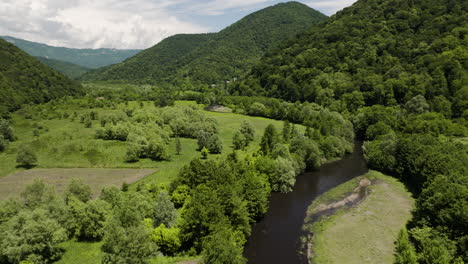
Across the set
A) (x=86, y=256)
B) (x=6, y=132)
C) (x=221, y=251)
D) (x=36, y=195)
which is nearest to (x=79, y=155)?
(x=6, y=132)

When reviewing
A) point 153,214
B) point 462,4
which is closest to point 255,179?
point 153,214

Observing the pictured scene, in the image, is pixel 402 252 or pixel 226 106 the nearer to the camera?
pixel 402 252

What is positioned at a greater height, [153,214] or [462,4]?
[462,4]

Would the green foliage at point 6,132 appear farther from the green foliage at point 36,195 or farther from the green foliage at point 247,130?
the green foliage at point 247,130

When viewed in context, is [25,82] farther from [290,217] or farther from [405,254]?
[405,254]

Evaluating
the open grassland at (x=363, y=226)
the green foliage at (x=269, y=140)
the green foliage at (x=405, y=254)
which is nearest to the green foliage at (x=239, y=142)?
the green foliage at (x=269, y=140)

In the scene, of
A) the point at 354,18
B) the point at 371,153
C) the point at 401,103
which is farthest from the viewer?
the point at 354,18

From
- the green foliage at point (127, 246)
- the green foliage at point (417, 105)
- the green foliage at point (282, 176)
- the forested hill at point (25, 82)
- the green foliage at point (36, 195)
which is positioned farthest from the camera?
the forested hill at point (25, 82)

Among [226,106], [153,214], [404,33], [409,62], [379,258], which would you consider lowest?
[379,258]

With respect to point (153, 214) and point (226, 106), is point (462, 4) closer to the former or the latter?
point (226, 106)
